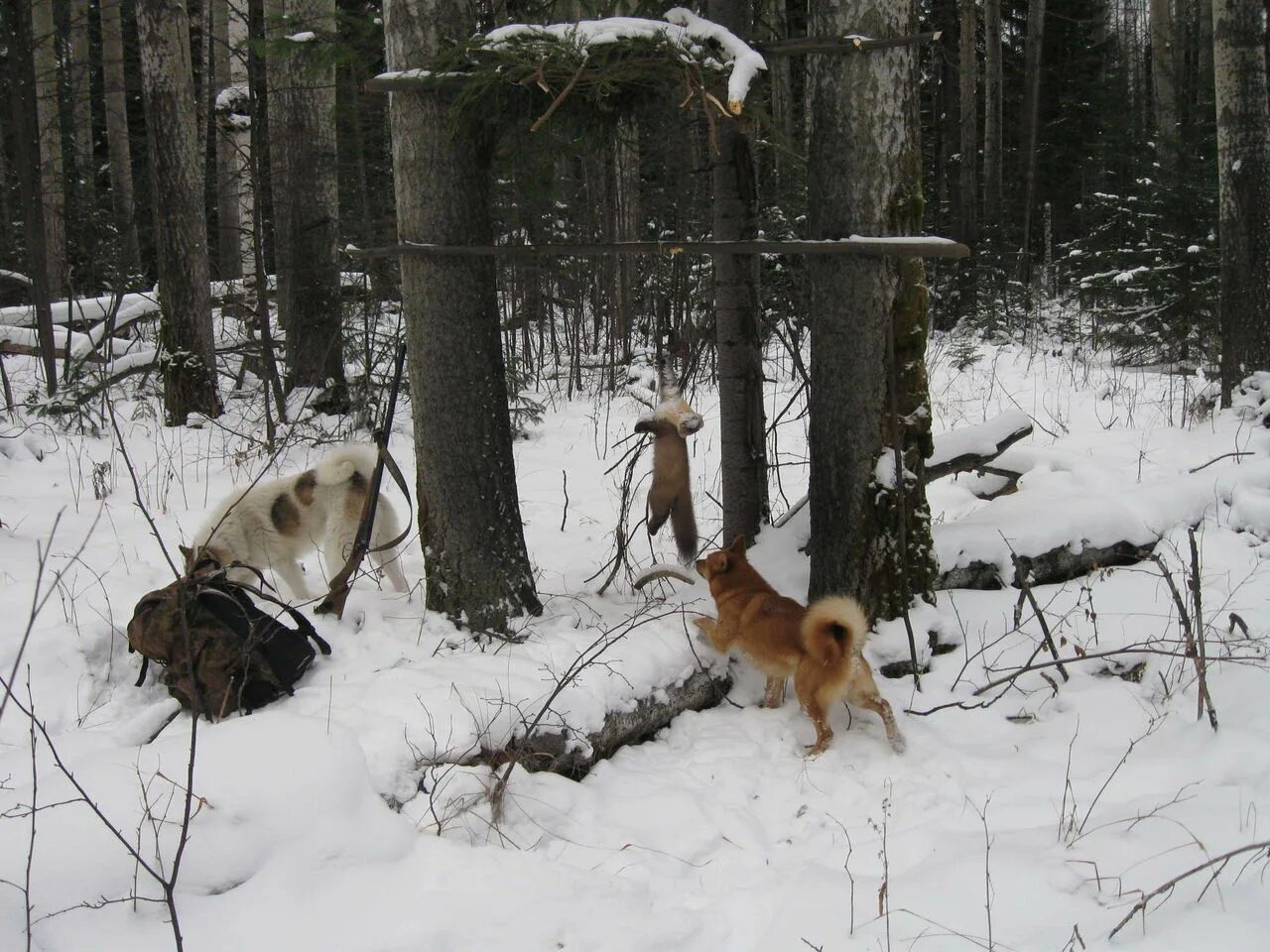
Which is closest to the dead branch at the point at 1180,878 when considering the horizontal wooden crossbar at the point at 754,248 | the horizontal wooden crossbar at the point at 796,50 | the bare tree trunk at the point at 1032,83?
the horizontal wooden crossbar at the point at 754,248

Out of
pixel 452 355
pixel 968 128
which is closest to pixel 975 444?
pixel 452 355

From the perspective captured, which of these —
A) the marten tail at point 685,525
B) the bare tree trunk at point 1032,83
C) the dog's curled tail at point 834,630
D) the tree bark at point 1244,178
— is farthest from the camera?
the bare tree trunk at point 1032,83

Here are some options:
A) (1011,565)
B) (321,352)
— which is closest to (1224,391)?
(1011,565)

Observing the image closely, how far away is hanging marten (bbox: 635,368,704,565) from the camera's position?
14.2ft

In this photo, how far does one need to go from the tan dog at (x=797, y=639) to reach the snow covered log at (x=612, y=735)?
0.83 feet

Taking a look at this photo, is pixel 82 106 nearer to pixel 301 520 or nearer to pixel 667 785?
pixel 301 520

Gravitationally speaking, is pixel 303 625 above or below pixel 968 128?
below

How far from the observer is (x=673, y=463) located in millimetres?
4527

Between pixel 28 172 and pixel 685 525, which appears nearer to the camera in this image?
pixel 685 525

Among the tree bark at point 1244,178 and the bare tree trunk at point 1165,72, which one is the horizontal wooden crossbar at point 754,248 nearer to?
the tree bark at point 1244,178

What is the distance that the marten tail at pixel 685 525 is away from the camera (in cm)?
478

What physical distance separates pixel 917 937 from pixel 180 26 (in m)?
11.1

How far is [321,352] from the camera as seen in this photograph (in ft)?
32.1

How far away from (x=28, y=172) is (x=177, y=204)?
5.55 feet
